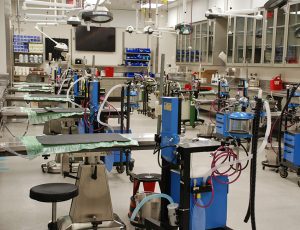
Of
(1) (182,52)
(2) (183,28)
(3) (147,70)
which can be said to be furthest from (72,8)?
(3) (147,70)

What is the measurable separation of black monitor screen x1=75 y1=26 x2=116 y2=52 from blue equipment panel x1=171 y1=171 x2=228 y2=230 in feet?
33.1

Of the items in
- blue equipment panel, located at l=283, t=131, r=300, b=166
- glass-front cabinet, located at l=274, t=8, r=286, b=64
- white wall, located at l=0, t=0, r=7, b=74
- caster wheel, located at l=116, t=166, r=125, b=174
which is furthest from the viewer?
white wall, located at l=0, t=0, r=7, b=74

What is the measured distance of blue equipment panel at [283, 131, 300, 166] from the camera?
4121mm

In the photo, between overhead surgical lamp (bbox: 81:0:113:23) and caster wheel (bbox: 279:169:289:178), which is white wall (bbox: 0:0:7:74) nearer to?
overhead surgical lamp (bbox: 81:0:113:23)

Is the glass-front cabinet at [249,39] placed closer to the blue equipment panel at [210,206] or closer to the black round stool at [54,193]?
the blue equipment panel at [210,206]

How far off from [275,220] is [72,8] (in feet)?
14.7

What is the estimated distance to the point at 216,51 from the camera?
9.23 m

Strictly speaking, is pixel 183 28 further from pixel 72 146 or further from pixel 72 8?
pixel 72 146

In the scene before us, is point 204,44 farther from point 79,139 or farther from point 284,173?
point 79,139

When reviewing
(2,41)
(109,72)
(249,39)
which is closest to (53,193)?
(2,41)

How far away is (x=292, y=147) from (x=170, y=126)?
2322mm

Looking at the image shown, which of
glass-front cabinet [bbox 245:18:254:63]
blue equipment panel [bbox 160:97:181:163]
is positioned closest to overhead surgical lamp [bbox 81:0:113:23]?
blue equipment panel [bbox 160:97:181:163]

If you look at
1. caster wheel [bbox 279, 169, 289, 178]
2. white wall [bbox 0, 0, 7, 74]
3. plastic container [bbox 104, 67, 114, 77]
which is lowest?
caster wheel [bbox 279, 169, 289, 178]

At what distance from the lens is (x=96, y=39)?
478 inches
